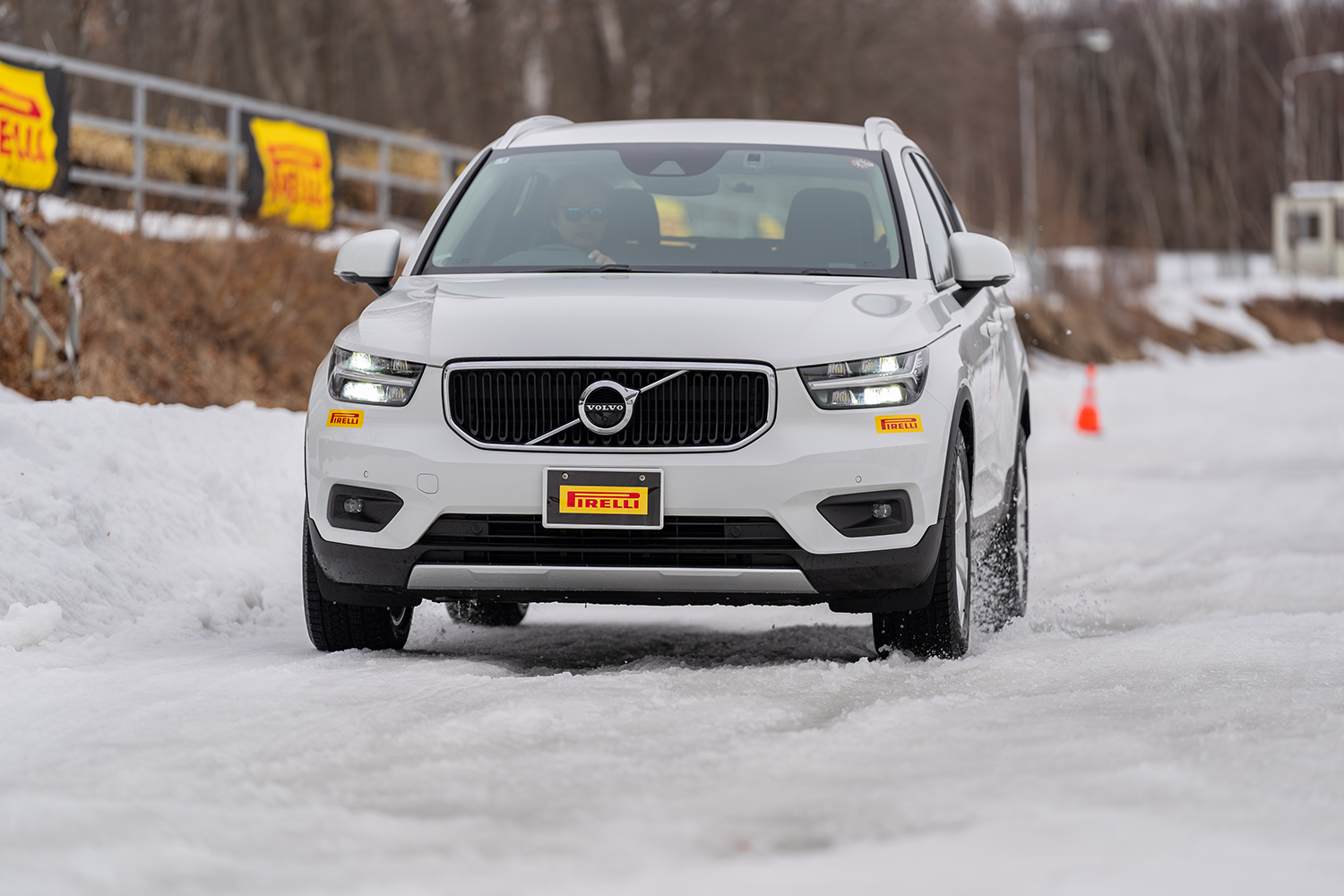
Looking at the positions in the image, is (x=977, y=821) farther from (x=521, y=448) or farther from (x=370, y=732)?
(x=521, y=448)

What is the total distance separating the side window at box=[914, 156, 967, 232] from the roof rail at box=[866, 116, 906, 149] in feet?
0.59

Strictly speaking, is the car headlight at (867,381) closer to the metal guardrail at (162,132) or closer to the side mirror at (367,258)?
the side mirror at (367,258)

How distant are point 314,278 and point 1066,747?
1362 centimetres

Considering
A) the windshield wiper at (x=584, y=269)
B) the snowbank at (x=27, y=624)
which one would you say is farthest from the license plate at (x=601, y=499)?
the snowbank at (x=27, y=624)

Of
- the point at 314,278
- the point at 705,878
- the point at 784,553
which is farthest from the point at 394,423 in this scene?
the point at 314,278

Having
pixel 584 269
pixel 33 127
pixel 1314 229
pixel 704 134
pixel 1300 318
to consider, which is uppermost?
pixel 704 134

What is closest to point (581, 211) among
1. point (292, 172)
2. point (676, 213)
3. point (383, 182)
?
→ point (676, 213)

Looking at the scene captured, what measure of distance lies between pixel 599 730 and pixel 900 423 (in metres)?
1.53

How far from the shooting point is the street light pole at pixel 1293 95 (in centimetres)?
6066

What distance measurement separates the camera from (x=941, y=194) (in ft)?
27.2

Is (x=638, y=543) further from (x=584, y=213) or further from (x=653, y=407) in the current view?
(x=584, y=213)

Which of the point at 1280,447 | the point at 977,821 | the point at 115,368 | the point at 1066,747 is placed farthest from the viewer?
the point at 1280,447

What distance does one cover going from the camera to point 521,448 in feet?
19.4

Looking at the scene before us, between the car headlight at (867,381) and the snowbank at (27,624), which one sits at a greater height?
the car headlight at (867,381)
